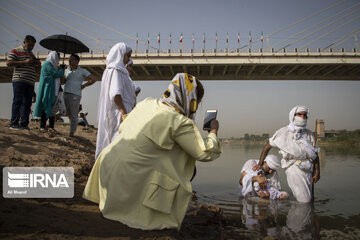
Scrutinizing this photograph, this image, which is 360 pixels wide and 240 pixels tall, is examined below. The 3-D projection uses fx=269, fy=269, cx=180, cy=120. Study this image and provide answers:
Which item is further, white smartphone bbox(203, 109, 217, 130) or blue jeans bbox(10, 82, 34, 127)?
blue jeans bbox(10, 82, 34, 127)

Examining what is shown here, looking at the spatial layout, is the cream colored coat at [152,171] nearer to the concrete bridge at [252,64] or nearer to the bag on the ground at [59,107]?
the bag on the ground at [59,107]

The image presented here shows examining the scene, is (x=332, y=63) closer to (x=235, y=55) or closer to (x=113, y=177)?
(x=235, y=55)

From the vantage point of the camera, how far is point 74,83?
5648 millimetres

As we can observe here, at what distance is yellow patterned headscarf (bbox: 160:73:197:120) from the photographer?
1987mm

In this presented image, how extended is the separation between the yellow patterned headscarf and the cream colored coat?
0.12 m

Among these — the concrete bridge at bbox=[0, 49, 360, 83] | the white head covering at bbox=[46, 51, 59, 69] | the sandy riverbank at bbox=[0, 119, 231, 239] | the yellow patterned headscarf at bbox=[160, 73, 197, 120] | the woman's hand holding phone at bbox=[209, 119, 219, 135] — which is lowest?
the sandy riverbank at bbox=[0, 119, 231, 239]

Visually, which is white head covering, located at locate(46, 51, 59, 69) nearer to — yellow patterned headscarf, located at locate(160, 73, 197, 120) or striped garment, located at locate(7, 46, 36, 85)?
striped garment, located at locate(7, 46, 36, 85)

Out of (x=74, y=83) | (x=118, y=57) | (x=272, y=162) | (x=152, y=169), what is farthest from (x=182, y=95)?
(x=74, y=83)

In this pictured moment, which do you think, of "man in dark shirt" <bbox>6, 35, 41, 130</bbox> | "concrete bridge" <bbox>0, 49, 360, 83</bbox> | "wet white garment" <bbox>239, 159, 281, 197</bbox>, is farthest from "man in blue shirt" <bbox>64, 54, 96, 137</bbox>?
"concrete bridge" <bbox>0, 49, 360, 83</bbox>

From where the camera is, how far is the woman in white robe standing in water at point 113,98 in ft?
10.1

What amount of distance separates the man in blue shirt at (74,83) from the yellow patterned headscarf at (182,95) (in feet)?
13.1

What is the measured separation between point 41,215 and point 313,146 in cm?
358
